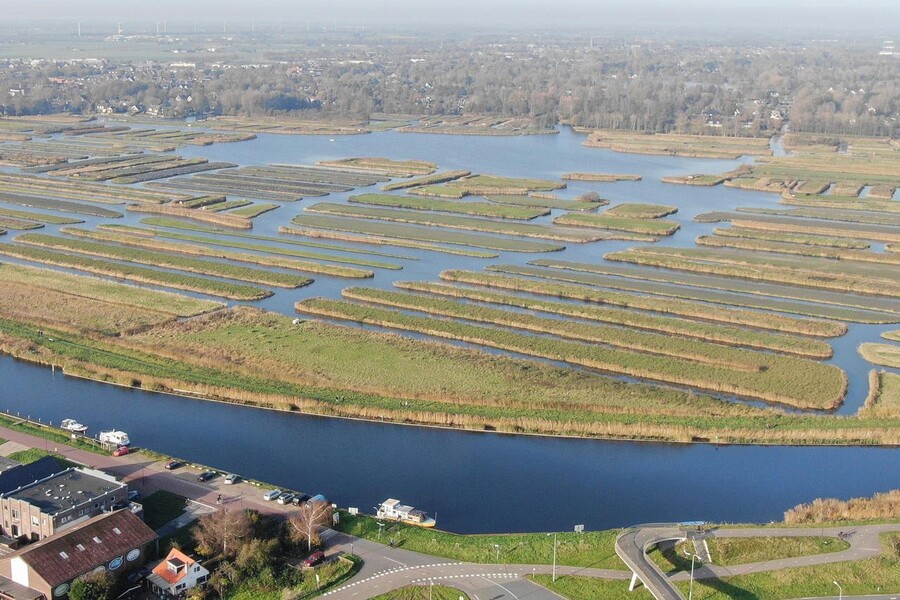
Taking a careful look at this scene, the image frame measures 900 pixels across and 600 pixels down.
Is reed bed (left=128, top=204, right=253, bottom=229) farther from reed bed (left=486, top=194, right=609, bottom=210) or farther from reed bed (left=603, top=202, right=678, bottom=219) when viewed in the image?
reed bed (left=603, top=202, right=678, bottom=219)

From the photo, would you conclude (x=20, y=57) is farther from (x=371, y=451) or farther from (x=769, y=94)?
(x=371, y=451)

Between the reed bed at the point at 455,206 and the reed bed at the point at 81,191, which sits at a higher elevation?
the reed bed at the point at 455,206

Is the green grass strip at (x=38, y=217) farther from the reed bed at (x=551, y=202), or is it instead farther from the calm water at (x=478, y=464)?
the reed bed at (x=551, y=202)

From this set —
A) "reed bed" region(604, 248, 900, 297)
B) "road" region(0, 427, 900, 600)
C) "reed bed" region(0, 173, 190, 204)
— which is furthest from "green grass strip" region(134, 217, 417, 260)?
"road" region(0, 427, 900, 600)

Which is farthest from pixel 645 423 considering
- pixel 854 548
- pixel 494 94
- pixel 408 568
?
pixel 494 94

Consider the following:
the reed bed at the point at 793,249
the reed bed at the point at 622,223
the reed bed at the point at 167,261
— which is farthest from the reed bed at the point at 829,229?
the reed bed at the point at 167,261

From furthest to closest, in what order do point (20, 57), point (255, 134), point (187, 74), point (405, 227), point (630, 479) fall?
1. point (20, 57)
2. point (187, 74)
3. point (255, 134)
4. point (405, 227)
5. point (630, 479)
